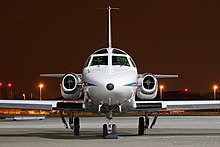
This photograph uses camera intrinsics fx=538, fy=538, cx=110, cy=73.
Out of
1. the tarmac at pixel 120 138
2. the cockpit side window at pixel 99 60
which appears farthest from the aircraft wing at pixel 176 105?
the cockpit side window at pixel 99 60

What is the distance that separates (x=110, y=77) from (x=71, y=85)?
10.4 feet

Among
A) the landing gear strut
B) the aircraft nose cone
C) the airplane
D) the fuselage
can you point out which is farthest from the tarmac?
the aircraft nose cone

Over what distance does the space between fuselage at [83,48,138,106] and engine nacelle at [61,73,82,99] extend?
887 mm

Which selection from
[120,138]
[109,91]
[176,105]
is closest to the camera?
[109,91]

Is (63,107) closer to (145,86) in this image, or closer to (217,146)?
(145,86)

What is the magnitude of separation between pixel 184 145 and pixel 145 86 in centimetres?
555

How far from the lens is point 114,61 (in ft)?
69.3

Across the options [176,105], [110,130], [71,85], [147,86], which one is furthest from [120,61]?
[176,105]

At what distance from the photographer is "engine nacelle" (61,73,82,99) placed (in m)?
22.1

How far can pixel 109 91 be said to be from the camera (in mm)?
19172

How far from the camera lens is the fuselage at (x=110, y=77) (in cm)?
1930

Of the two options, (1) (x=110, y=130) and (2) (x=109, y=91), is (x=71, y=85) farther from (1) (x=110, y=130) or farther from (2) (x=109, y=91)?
(2) (x=109, y=91)

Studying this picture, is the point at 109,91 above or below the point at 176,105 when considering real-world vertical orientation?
above

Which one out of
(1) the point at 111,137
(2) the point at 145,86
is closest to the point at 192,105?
(2) the point at 145,86
